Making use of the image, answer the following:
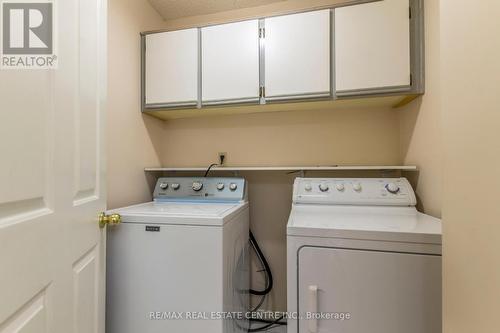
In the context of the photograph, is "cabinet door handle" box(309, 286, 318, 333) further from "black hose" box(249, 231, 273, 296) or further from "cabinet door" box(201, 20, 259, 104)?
"cabinet door" box(201, 20, 259, 104)

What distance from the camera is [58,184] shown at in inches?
29.9

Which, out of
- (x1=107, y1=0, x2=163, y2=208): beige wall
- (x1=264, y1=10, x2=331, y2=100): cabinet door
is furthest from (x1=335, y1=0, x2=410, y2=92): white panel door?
(x1=107, y1=0, x2=163, y2=208): beige wall

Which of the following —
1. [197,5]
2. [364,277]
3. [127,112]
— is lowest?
[364,277]

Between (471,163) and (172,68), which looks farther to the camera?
(172,68)

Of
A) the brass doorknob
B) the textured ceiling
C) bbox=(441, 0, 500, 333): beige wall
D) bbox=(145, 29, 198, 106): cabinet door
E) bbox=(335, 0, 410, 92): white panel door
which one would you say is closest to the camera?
bbox=(441, 0, 500, 333): beige wall

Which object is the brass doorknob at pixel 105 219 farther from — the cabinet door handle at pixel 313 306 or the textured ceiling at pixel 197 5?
the textured ceiling at pixel 197 5

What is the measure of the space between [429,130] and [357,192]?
524 mm

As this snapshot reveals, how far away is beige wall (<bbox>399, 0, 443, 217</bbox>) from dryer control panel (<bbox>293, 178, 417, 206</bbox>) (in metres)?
0.10

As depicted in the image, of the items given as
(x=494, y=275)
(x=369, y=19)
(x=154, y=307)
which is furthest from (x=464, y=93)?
(x=154, y=307)

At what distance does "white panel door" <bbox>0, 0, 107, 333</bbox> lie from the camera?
58 centimetres

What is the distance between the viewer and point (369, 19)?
1.49 metres

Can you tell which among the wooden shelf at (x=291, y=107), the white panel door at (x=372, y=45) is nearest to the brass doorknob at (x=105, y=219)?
the wooden shelf at (x=291, y=107)

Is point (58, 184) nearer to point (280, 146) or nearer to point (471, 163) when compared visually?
point (471, 163)

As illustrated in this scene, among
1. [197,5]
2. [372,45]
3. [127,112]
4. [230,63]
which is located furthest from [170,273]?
[197,5]
